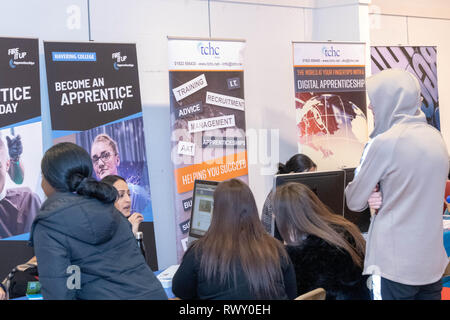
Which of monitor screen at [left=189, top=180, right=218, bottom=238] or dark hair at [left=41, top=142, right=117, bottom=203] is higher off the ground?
dark hair at [left=41, top=142, right=117, bottom=203]

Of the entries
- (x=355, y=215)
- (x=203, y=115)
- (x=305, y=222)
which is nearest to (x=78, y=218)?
(x=305, y=222)

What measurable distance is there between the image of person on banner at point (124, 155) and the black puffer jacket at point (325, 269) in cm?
213

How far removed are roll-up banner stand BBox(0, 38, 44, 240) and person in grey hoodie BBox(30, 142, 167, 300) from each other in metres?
1.99

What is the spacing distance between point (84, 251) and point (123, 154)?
239 centimetres

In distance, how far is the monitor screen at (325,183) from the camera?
3.04 metres

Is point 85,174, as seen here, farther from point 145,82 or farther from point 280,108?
point 280,108

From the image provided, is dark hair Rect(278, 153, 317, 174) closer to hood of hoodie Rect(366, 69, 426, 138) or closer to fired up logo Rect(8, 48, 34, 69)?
hood of hoodie Rect(366, 69, 426, 138)

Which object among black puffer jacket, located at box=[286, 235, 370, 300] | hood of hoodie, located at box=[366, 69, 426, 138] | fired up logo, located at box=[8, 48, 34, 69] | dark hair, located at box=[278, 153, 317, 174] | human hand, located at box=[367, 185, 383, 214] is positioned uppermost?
fired up logo, located at box=[8, 48, 34, 69]

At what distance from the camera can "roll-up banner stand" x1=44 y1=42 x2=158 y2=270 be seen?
13.3 feet

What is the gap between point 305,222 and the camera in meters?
2.44

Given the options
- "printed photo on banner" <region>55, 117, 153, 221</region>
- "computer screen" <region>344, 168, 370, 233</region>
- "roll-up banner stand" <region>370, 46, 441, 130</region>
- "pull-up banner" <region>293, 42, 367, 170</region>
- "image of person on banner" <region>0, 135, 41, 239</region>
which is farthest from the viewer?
"roll-up banner stand" <region>370, 46, 441, 130</region>

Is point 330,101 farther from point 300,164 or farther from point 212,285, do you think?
point 212,285

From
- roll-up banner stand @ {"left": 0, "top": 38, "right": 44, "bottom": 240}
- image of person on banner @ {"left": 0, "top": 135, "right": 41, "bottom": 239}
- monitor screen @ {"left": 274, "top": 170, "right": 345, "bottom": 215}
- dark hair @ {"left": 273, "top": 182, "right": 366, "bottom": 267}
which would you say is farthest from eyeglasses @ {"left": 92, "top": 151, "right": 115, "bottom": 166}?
dark hair @ {"left": 273, "top": 182, "right": 366, "bottom": 267}

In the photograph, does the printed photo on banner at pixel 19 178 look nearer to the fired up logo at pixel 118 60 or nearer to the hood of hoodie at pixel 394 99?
the fired up logo at pixel 118 60
